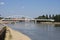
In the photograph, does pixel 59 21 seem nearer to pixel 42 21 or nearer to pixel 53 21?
pixel 53 21

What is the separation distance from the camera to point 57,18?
3883 inches

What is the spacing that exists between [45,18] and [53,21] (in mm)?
9883

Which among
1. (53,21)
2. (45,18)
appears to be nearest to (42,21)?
(45,18)

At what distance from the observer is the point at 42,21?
11712 centimetres

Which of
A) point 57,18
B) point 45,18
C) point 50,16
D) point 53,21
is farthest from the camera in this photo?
point 50,16

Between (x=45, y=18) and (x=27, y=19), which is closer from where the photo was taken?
(x=27, y=19)

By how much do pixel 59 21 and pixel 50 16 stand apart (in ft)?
78.8

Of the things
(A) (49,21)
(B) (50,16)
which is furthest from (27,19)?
(B) (50,16)

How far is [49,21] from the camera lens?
353 ft

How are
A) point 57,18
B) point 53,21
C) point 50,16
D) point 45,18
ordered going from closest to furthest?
1. point 57,18
2. point 53,21
3. point 45,18
4. point 50,16

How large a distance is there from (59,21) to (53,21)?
17.6ft

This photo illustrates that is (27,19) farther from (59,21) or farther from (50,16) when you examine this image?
(50,16)

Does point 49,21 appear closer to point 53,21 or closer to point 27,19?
point 53,21

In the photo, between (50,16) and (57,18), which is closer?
(57,18)
